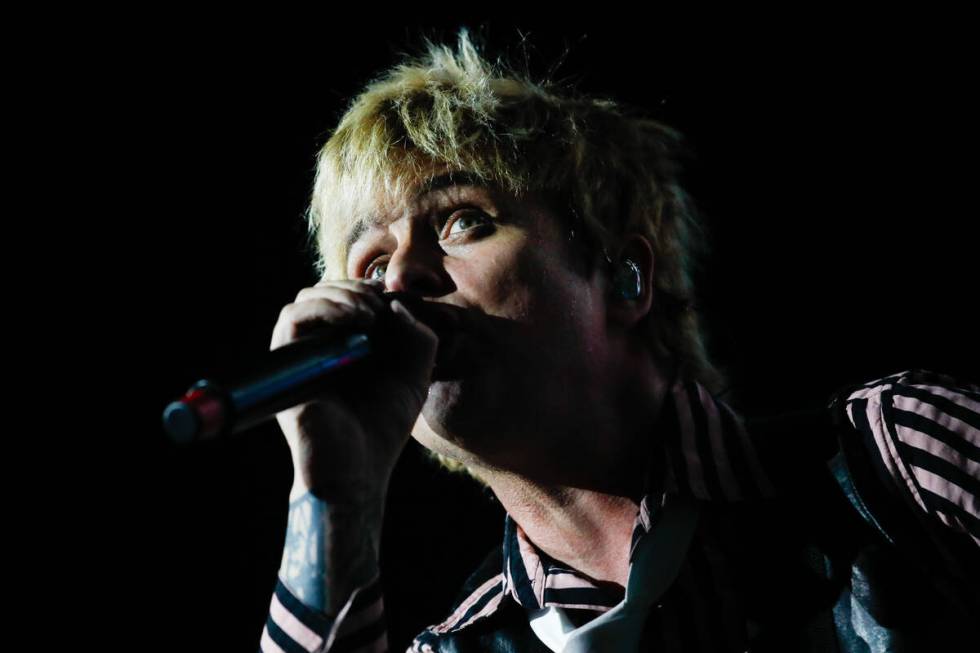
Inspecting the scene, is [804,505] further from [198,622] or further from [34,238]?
[34,238]

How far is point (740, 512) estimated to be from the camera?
4.73 feet

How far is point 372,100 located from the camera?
1.80 meters

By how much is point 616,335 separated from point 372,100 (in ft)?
2.39

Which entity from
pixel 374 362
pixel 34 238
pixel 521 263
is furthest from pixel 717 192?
pixel 34 238

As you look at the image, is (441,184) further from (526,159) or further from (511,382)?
(511,382)

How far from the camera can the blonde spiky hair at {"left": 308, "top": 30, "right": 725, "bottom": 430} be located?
5.36ft

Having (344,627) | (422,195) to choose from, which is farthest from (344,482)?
(422,195)

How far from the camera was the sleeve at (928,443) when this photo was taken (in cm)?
115

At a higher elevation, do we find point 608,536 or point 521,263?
point 521,263

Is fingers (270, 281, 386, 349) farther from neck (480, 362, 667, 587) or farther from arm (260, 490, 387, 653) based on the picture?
neck (480, 362, 667, 587)

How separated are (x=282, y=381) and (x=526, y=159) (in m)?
0.84

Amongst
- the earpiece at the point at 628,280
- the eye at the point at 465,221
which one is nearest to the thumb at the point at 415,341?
the eye at the point at 465,221

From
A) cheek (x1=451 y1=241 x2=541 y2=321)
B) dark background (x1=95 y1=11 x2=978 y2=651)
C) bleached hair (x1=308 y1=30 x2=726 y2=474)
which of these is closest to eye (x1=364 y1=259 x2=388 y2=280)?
bleached hair (x1=308 y1=30 x2=726 y2=474)

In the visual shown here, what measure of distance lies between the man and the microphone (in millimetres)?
36
